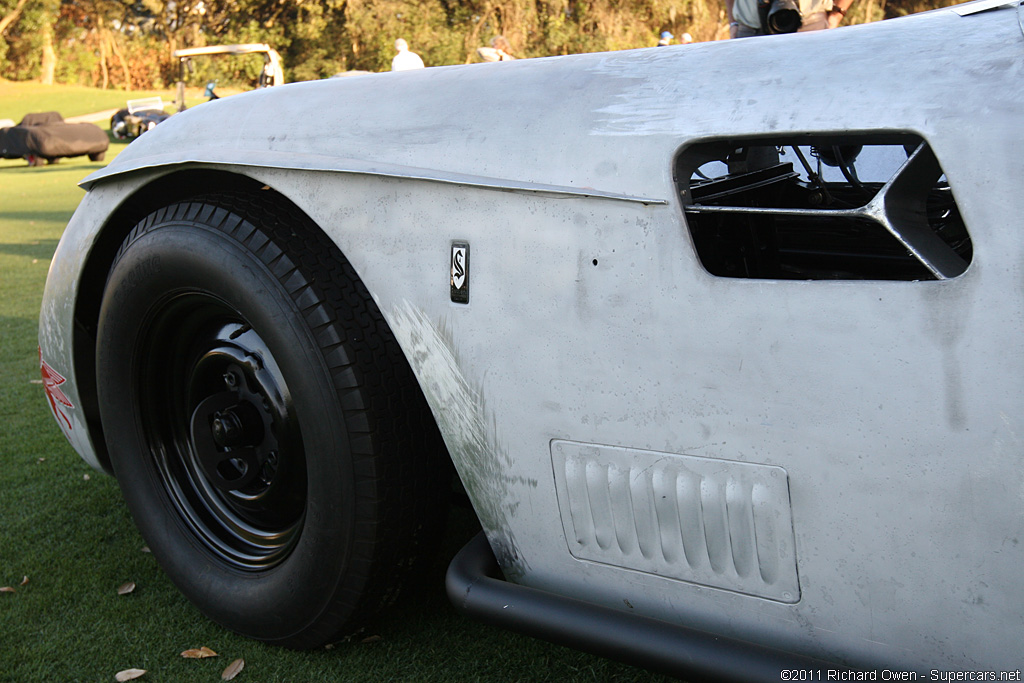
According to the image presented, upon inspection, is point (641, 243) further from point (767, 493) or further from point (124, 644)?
point (124, 644)

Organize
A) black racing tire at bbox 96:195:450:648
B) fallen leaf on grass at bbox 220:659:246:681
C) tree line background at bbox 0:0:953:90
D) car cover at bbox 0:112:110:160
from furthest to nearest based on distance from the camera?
tree line background at bbox 0:0:953:90 < car cover at bbox 0:112:110:160 < fallen leaf on grass at bbox 220:659:246:681 < black racing tire at bbox 96:195:450:648

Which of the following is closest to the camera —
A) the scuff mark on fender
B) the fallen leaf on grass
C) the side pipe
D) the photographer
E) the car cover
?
the side pipe

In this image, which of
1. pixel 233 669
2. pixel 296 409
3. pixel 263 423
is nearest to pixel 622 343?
pixel 296 409

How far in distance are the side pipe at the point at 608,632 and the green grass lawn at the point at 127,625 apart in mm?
A: 359

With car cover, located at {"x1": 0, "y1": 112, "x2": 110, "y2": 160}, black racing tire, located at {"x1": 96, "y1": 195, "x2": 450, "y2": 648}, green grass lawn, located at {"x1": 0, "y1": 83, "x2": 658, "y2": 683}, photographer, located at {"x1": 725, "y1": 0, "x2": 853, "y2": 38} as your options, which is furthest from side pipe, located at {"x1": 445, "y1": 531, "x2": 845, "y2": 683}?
car cover, located at {"x1": 0, "y1": 112, "x2": 110, "y2": 160}

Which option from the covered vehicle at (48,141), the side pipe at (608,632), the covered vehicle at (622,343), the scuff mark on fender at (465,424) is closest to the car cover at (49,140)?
the covered vehicle at (48,141)

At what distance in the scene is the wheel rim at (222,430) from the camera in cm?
182

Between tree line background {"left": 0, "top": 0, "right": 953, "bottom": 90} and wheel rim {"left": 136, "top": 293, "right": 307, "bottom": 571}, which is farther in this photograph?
tree line background {"left": 0, "top": 0, "right": 953, "bottom": 90}

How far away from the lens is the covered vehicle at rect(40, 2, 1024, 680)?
3.55ft

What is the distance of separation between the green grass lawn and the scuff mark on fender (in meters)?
0.40

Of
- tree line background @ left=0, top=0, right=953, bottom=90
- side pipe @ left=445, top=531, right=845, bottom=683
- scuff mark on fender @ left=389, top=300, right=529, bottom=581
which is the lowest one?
side pipe @ left=445, top=531, right=845, bottom=683

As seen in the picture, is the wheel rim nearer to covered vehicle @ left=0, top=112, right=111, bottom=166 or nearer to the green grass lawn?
the green grass lawn

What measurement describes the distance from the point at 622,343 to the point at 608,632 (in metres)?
0.46

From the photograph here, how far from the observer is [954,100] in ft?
3.48
